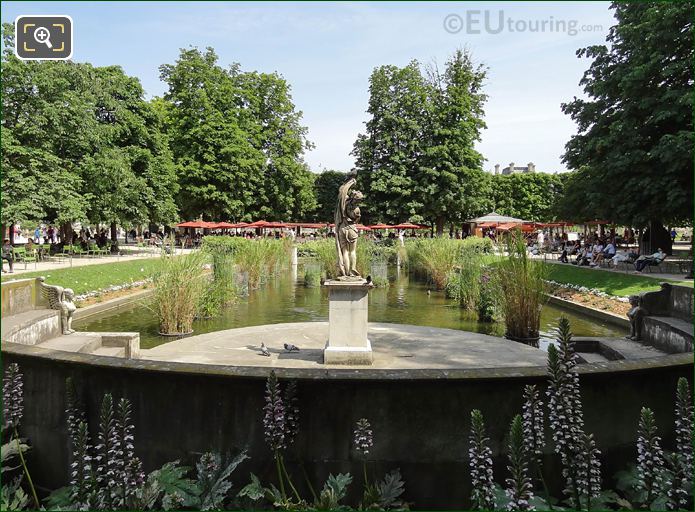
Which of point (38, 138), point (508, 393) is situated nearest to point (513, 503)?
point (508, 393)

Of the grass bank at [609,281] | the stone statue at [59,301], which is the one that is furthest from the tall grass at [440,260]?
the stone statue at [59,301]

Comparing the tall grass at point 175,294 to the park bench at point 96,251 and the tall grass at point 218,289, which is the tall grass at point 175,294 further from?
the park bench at point 96,251

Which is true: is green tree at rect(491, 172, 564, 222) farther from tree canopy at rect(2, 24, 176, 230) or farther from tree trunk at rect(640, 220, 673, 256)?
tree canopy at rect(2, 24, 176, 230)

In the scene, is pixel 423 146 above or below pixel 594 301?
above

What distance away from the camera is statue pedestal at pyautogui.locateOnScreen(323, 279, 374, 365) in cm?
838

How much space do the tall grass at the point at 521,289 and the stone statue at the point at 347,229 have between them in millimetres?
4914

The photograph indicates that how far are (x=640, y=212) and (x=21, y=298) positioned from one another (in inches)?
915

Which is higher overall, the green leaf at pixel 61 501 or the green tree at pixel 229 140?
the green tree at pixel 229 140

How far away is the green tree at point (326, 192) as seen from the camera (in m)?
73.2

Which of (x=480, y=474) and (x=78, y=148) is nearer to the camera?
(x=480, y=474)

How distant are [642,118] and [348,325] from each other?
21.8 meters

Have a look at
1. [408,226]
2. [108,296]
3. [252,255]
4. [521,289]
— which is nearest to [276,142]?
[408,226]

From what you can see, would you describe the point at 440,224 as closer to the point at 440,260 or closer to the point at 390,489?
the point at 440,260

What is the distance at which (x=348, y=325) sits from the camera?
27.7 feet
